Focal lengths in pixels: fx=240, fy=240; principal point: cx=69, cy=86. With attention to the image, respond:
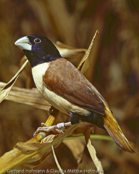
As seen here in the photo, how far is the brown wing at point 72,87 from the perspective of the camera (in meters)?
0.93

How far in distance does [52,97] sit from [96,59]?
1.93 feet

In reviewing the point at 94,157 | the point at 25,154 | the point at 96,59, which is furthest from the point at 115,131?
the point at 96,59

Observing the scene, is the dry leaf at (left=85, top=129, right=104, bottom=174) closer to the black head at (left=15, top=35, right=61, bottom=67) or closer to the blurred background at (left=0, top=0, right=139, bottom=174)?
the black head at (left=15, top=35, right=61, bottom=67)

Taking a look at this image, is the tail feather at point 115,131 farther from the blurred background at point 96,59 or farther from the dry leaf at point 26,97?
the blurred background at point 96,59

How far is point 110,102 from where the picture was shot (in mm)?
1605

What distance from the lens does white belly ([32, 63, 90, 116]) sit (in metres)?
0.96

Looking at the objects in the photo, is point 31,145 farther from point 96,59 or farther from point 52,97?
point 96,59

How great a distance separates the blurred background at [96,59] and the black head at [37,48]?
0.47 meters

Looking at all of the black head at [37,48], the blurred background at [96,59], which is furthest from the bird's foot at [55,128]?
the blurred background at [96,59]

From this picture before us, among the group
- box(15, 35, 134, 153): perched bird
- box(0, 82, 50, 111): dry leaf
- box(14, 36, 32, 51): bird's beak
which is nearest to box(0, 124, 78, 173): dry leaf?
box(15, 35, 134, 153): perched bird

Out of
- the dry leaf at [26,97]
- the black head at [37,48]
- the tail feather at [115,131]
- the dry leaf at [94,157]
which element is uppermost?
the black head at [37,48]

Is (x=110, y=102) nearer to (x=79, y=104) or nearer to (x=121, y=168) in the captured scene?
(x=121, y=168)

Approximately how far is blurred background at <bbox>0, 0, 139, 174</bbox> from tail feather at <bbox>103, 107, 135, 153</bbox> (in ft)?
1.77

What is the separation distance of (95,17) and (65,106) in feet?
2.45
